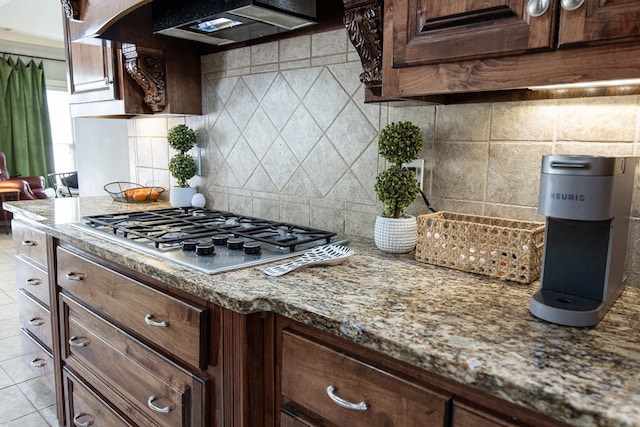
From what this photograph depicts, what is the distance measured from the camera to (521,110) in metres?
1.20

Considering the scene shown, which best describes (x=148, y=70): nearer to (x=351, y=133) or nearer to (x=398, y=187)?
(x=351, y=133)

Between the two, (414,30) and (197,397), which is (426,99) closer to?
(414,30)

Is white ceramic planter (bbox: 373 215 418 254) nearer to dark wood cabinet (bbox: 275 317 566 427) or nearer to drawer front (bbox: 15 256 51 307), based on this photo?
dark wood cabinet (bbox: 275 317 566 427)

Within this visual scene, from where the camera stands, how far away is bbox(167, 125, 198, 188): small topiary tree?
2.11 meters

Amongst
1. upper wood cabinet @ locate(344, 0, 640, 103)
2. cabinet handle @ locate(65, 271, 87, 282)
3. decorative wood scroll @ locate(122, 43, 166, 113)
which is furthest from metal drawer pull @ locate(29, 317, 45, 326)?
upper wood cabinet @ locate(344, 0, 640, 103)

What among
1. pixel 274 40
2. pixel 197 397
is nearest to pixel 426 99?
pixel 274 40

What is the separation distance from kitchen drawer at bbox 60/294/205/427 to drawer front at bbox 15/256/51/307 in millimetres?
218

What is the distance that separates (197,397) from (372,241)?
73 cm

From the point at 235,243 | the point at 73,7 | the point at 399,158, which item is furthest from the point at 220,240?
the point at 73,7

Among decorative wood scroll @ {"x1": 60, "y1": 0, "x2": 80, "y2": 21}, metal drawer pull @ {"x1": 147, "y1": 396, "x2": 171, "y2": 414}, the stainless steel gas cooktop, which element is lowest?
metal drawer pull @ {"x1": 147, "y1": 396, "x2": 171, "y2": 414}

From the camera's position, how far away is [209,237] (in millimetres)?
1485

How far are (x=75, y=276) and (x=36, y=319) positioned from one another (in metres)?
0.63

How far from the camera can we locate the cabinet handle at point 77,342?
1.59 m

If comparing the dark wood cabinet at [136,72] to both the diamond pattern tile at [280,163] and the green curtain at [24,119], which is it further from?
the green curtain at [24,119]
